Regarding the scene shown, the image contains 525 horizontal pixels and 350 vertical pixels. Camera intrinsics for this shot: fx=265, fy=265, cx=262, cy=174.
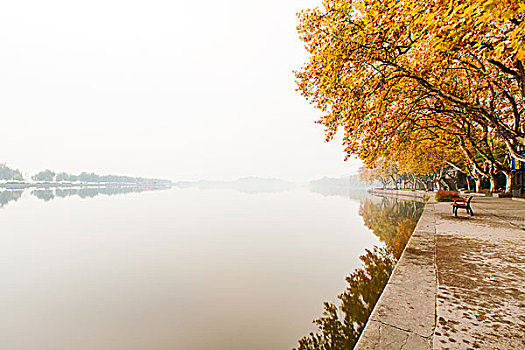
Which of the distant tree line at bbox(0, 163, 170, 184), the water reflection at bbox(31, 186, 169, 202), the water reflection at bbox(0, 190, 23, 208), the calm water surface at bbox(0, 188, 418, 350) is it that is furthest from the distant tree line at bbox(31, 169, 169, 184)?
the calm water surface at bbox(0, 188, 418, 350)

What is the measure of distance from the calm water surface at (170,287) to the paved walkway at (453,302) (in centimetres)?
272

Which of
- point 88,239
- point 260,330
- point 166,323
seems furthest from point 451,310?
point 88,239

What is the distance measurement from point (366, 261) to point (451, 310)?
7.84m

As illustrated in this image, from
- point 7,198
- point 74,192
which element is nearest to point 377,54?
point 7,198

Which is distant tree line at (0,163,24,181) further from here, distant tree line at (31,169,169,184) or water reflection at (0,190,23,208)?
water reflection at (0,190,23,208)

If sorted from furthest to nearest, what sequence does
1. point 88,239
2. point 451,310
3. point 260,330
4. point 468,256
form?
point 88,239, point 260,330, point 468,256, point 451,310

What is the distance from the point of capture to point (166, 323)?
6266 millimetres

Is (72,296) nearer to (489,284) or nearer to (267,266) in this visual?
(267,266)

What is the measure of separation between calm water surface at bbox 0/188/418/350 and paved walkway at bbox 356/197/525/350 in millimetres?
2725

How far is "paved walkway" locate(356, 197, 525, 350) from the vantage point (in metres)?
2.62

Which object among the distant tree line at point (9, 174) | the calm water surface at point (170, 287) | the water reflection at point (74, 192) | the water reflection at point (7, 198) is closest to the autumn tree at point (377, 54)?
the calm water surface at point (170, 287)

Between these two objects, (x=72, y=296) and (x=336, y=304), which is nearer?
(x=336, y=304)

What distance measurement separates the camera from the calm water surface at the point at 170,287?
19.0 ft

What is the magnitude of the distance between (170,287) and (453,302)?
7.83 m
